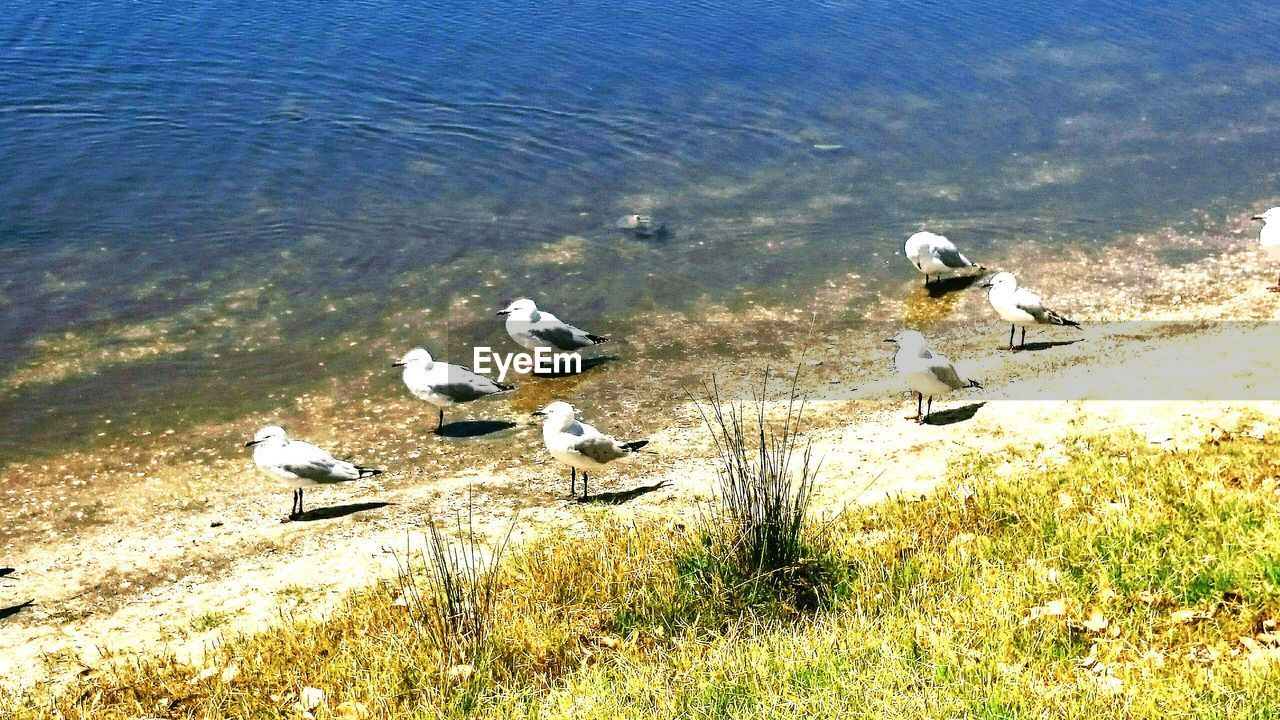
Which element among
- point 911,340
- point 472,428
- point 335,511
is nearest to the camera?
point 335,511

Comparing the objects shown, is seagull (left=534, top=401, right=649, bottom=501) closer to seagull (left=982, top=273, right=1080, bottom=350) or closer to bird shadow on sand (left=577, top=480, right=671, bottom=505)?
bird shadow on sand (left=577, top=480, right=671, bottom=505)

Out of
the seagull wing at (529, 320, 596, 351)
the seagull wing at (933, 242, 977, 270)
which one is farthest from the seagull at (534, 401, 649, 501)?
the seagull wing at (933, 242, 977, 270)

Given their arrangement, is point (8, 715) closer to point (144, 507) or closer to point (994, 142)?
point (144, 507)

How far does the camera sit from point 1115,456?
948 centimetres

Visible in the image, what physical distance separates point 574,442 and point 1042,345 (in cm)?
688

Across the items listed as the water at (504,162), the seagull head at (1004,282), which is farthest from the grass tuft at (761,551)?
the seagull head at (1004,282)

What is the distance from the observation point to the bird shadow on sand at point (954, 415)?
12.1 metres

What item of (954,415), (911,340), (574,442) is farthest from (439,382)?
(954,415)

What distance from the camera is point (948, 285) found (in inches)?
657

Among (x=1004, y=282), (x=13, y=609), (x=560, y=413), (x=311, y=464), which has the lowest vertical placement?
(x=13, y=609)

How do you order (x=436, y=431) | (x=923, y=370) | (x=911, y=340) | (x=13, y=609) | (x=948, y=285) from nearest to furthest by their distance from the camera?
(x=13, y=609) → (x=923, y=370) → (x=911, y=340) → (x=436, y=431) → (x=948, y=285)

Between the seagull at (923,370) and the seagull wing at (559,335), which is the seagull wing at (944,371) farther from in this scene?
the seagull wing at (559,335)

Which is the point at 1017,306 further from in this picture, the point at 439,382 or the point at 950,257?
the point at 439,382

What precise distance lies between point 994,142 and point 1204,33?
32.9 feet
